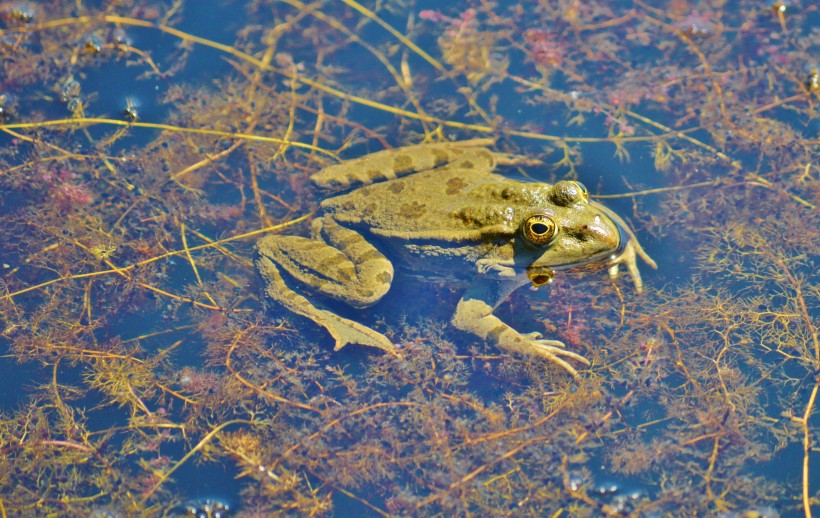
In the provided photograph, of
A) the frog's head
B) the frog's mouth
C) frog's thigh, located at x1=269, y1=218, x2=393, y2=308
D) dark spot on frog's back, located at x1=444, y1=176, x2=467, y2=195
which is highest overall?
dark spot on frog's back, located at x1=444, y1=176, x2=467, y2=195

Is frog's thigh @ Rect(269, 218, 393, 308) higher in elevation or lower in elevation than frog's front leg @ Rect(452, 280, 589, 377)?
higher

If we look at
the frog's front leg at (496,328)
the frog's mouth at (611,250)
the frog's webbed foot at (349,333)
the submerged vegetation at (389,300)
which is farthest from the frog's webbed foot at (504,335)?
the frog's webbed foot at (349,333)

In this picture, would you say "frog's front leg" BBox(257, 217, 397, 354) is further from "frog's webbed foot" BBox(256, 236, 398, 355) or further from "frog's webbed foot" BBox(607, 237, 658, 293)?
"frog's webbed foot" BBox(607, 237, 658, 293)

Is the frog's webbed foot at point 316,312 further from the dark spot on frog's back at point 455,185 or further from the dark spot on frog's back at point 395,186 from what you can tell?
the dark spot on frog's back at point 455,185

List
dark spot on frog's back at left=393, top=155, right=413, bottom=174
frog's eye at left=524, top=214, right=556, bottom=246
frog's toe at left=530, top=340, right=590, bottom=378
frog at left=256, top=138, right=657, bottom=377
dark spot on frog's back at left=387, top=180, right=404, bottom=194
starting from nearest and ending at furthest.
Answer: frog's eye at left=524, top=214, right=556, bottom=246 < frog at left=256, top=138, right=657, bottom=377 < frog's toe at left=530, top=340, right=590, bottom=378 < dark spot on frog's back at left=387, top=180, right=404, bottom=194 < dark spot on frog's back at left=393, top=155, right=413, bottom=174

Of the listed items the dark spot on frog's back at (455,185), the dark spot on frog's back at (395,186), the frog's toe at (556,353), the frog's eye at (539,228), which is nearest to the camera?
the frog's eye at (539,228)

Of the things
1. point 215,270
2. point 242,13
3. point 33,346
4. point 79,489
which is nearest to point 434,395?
point 215,270

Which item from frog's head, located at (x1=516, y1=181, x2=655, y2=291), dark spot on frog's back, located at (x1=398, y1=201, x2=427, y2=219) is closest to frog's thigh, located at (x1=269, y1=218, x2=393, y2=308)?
dark spot on frog's back, located at (x1=398, y1=201, x2=427, y2=219)

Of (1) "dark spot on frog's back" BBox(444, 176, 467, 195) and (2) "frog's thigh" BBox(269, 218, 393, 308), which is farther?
(2) "frog's thigh" BBox(269, 218, 393, 308)

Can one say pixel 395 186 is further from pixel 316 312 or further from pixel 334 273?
pixel 316 312
